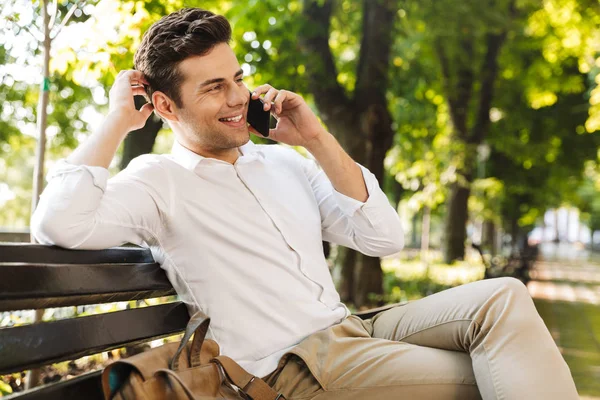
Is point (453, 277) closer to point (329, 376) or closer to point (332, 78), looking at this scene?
point (332, 78)

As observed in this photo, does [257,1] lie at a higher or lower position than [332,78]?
higher

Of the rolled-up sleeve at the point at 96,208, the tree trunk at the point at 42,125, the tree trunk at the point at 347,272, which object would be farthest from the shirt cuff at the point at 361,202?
the tree trunk at the point at 347,272

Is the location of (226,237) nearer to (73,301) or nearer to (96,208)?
(96,208)

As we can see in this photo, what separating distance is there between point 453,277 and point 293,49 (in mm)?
7330

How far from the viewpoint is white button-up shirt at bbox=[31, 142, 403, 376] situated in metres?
2.27

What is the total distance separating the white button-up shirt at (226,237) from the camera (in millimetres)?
2266

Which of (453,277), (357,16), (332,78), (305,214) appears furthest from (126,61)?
(453,277)

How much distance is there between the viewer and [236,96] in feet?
8.70

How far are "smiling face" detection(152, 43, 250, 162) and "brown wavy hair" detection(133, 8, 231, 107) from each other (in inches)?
1.0

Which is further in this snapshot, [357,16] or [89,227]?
[357,16]

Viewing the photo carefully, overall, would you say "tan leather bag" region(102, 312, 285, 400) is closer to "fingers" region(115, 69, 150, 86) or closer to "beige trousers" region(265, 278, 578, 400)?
"beige trousers" region(265, 278, 578, 400)

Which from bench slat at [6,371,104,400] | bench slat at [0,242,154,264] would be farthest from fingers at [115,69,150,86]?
bench slat at [6,371,104,400]

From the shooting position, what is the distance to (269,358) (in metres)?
2.39

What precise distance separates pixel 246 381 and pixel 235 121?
3.33 ft
